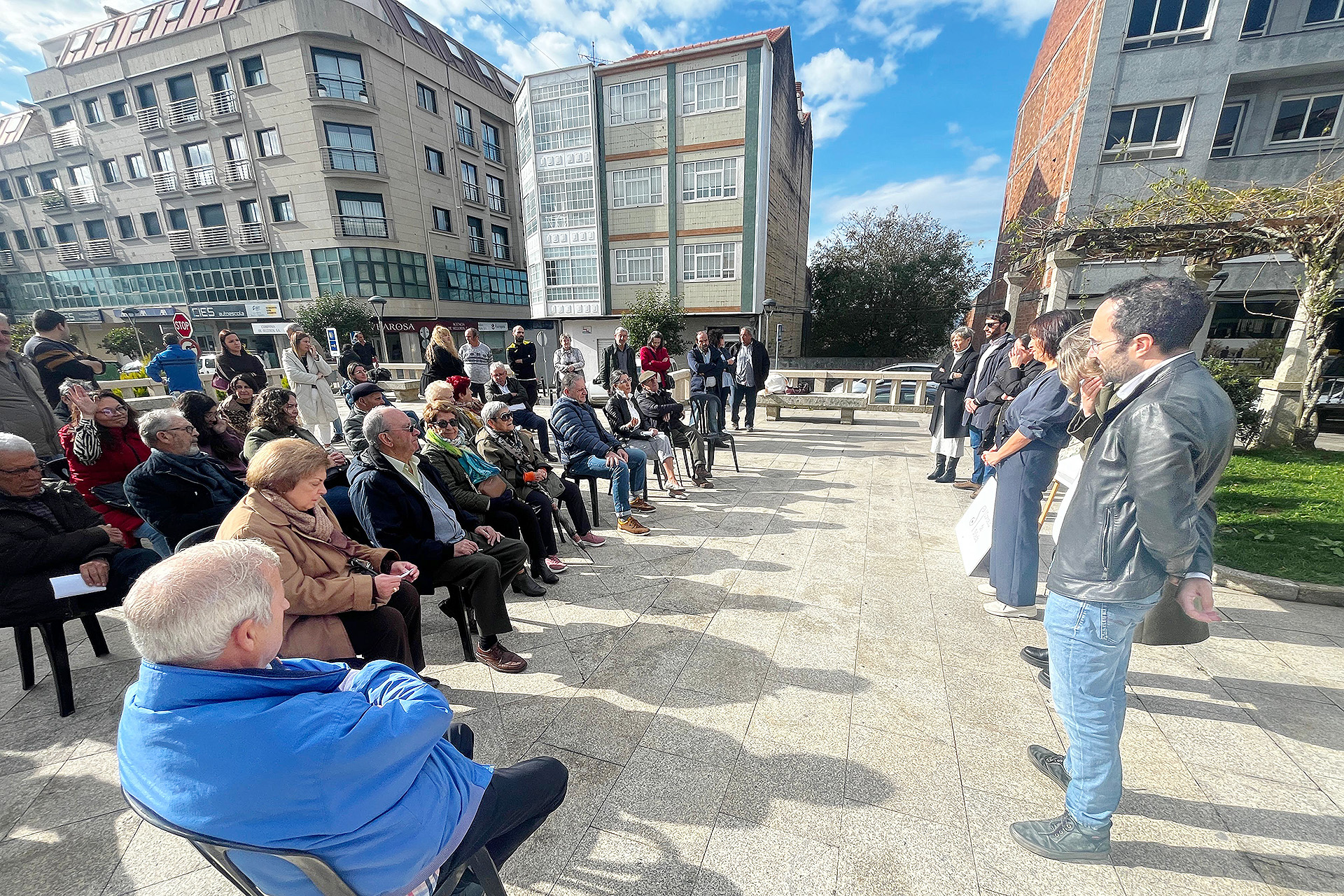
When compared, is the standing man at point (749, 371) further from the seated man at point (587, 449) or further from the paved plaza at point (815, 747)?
the paved plaza at point (815, 747)

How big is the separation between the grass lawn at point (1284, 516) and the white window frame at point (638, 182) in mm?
19238

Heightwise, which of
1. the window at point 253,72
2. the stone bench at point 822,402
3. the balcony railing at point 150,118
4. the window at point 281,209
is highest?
the window at point 253,72

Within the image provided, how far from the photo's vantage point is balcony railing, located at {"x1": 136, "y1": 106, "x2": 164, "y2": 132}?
2481cm

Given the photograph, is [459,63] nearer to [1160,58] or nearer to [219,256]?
[219,256]

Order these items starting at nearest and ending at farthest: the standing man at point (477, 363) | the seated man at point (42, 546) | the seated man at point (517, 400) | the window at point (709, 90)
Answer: the seated man at point (42, 546), the seated man at point (517, 400), the standing man at point (477, 363), the window at point (709, 90)

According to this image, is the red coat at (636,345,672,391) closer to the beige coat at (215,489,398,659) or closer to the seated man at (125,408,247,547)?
the seated man at (125,408,247,547)

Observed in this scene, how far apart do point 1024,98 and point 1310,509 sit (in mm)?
25502

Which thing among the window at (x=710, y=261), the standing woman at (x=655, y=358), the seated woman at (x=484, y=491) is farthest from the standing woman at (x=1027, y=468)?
the window at (x=710, y=261)

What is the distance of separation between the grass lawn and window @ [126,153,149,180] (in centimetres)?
4256

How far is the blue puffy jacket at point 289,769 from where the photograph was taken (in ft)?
3.23

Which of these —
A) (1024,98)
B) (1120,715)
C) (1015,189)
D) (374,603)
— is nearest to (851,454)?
(1120,715)

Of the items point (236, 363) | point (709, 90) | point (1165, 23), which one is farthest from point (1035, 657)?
point (709, 90)

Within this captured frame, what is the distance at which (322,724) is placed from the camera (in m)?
1.08

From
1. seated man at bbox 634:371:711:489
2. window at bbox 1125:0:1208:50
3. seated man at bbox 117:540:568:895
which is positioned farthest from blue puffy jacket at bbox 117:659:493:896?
window at bbox 1125:0:1208:50
